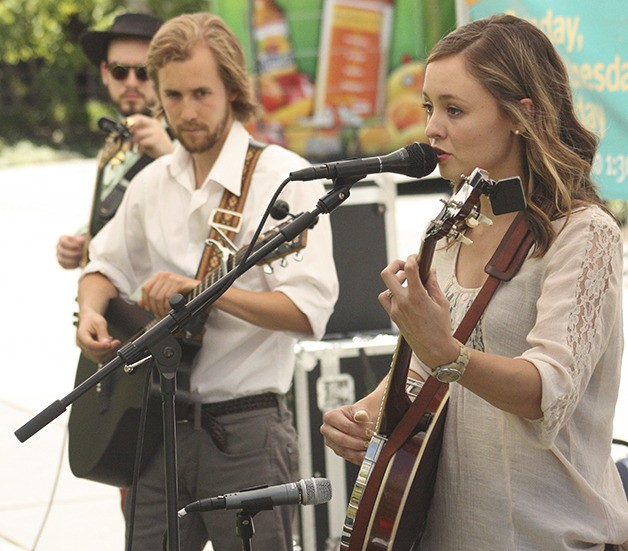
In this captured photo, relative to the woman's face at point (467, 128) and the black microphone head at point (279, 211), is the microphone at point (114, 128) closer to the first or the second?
the black microphone head at point (279, 211)

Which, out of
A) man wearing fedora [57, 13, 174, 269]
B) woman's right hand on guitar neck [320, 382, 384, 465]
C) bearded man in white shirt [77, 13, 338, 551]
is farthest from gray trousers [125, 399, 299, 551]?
man wearing fedora [57, 13, 174, 269]

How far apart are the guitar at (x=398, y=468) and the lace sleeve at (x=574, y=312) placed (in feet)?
0.89

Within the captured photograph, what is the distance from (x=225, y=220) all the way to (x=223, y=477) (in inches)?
29.2

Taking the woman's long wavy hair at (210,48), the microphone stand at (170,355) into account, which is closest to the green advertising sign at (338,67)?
the woman's long wavy hair at (210,48)

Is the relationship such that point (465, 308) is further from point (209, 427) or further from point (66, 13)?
point (66, 13)

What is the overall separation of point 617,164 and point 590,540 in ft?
6.76

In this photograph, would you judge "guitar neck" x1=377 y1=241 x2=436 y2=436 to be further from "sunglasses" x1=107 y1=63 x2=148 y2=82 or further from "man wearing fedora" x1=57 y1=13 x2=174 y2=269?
"sunglasses" x1=107 y1=63 x2=148 y2=82

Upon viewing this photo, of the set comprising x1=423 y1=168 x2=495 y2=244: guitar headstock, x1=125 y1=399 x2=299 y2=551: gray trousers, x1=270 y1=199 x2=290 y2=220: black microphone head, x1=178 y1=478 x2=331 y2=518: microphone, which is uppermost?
x1=423 y1=168 x2=495 y2=244: guitar headstock

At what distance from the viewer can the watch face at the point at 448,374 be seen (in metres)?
2.22

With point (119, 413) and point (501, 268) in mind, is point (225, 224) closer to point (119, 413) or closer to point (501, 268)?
point (119, 413)

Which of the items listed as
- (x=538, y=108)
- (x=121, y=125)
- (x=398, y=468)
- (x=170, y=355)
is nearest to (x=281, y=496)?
(x=398, y=468)

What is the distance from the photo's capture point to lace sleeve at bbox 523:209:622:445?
227 cm

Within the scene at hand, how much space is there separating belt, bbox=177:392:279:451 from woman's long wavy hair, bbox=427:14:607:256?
4.21 ft

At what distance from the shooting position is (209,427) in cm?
343
